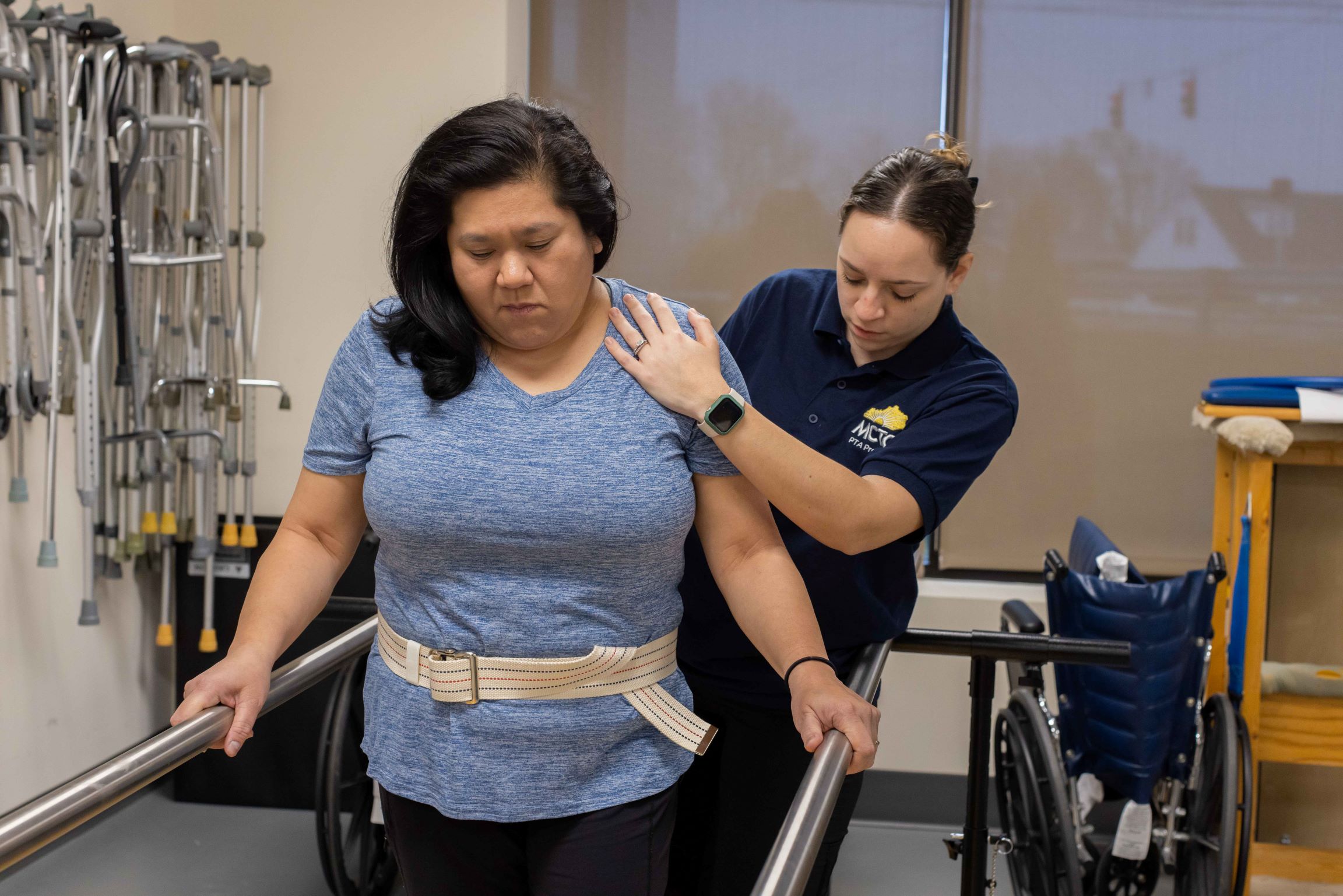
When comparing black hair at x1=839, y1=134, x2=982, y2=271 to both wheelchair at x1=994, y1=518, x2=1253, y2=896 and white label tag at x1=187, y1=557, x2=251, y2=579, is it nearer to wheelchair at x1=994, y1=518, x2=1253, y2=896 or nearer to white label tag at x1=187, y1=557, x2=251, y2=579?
wheelchair at x1=994, y1=518, x2=1253, y2=896

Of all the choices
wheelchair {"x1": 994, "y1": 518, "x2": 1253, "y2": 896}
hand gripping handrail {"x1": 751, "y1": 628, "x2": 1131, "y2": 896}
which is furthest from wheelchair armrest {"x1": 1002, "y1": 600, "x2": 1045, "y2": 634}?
hand gripping handrail {"x1": 751, "y1": 628, "x2": 1131, "y2": 896}

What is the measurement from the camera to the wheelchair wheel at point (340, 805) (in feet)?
8.55

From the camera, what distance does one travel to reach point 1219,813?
237cm

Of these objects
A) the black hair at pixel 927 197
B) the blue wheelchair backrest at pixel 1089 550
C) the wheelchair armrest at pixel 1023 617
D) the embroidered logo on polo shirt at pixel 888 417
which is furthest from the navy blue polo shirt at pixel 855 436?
the blue wheelchair backrest at pixel 1089 550

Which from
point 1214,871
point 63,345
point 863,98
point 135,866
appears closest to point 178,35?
point 63,345

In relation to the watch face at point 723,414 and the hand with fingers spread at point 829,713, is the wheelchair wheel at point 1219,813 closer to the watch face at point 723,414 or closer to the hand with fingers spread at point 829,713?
the hand with fingers spread at point 829,713

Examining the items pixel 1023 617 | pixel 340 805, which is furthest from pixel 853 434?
pixel 340 805

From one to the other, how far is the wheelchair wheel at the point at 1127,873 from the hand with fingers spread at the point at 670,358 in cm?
185

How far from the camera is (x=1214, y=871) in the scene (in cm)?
234

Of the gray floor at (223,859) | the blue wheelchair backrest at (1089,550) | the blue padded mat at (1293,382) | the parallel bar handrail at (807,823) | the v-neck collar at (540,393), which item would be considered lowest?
the gray floor at (223,859)

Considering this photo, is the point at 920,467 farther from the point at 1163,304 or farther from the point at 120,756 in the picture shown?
the point at 1163,304

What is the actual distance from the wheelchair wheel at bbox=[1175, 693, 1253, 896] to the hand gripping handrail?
790mm

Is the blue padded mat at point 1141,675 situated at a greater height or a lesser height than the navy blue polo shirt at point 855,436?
lesser

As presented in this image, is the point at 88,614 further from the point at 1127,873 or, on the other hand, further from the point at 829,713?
the point at 1127,873
